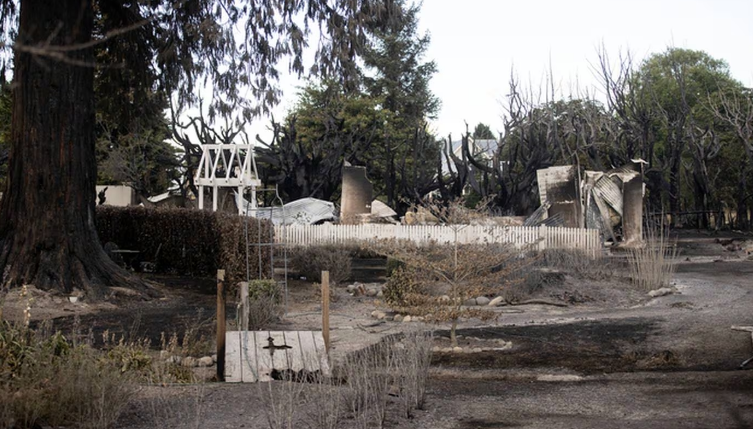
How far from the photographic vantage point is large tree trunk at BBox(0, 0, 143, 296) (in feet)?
50.4

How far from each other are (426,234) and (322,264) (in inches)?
370

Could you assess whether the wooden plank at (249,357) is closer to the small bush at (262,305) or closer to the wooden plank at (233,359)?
the wooden plank at (233,359)

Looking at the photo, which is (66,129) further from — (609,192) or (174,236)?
(609,192)

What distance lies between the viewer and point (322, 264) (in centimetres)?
2012

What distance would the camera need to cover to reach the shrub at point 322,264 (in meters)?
19.9

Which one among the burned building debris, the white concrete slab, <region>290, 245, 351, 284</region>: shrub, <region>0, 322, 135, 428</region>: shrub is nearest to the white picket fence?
the burned building debris

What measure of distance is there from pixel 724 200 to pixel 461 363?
143 ft

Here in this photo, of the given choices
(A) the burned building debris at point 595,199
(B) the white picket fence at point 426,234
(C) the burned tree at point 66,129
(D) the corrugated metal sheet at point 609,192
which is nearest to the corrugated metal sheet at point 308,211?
(B) the white picket fence at point 426,234

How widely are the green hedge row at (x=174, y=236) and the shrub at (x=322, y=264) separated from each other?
986mm

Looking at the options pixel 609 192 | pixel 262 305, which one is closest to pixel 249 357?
pixel 262 305

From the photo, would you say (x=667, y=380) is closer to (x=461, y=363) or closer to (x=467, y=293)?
(x=461, y=363)

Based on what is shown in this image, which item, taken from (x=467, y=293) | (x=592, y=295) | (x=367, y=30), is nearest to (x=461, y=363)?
(x=467, y=293)

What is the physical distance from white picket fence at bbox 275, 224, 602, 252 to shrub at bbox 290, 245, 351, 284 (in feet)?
16.2

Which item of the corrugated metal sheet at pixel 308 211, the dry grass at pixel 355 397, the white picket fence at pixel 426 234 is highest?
the corrugated metal sheet at pixel 308 211
